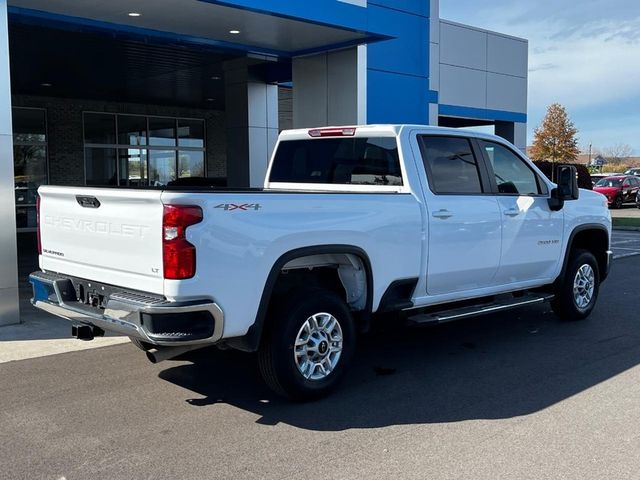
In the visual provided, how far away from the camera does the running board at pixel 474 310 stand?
5.88 metres

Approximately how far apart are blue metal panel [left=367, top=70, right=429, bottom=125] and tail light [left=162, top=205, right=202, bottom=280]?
791 cm

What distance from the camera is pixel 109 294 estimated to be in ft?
15.7

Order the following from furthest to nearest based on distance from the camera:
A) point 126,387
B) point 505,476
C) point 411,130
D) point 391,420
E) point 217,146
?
point 217,146 < point 411,130 < point 126,387 < point 391,420 < point 505,476

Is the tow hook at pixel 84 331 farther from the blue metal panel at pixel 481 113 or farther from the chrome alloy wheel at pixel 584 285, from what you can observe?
the blue metal panel at pixel 481 113

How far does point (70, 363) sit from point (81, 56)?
9.54 m

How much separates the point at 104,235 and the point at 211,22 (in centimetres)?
644

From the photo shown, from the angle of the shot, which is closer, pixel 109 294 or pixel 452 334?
pixel 109 294

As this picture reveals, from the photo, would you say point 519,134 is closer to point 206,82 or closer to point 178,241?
point 206,82

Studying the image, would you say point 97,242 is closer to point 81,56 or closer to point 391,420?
point 391,420

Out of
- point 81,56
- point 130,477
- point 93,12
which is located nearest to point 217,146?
point 81,56

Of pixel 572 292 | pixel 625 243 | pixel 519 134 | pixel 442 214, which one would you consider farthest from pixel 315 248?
pixel 519 134

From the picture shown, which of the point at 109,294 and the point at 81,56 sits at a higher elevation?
the point at 81,56

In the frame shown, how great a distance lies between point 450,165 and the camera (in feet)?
20.9

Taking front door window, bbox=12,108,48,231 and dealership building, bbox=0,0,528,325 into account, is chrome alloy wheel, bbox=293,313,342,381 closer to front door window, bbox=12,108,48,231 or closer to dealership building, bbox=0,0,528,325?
dealership building, bbox=0,0,528,325
